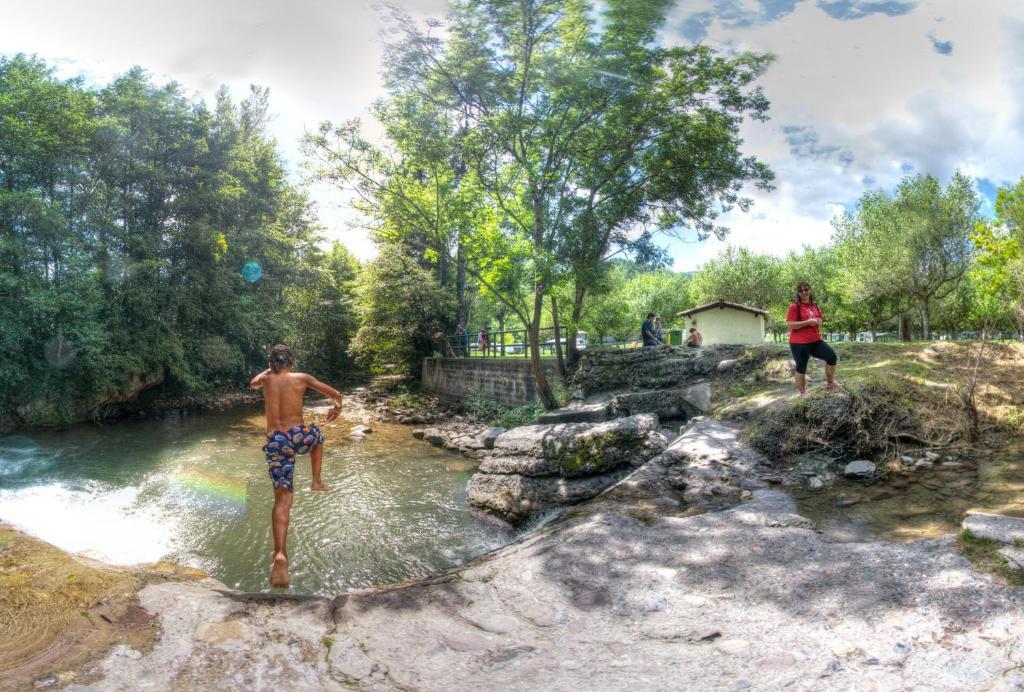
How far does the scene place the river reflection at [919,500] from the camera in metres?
4.22

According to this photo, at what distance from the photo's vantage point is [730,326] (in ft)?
64.4

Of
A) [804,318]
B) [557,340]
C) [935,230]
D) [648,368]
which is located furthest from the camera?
[935,230]

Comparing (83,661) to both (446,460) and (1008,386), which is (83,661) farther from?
(446,460)

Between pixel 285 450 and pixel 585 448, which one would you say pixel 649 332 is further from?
pixel 285 450

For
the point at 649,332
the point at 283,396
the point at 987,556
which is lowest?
the point at 987,556

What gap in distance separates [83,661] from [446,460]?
1119 cm

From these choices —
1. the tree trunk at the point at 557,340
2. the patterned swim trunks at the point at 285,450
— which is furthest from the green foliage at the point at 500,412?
the patterned swim trunks at the point at 285,450

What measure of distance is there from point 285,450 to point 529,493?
4100 mm

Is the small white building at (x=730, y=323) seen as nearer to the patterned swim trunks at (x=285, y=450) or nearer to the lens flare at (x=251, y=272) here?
the patterned swim trunks at (x=285, y=450)

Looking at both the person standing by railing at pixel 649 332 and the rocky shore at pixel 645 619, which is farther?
the person standing by railing at pixel 649 332

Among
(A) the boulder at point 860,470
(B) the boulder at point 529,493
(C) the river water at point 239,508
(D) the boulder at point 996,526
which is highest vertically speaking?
(D) the boulder at point 996,526

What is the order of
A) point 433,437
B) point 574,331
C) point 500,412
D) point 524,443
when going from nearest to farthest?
point 524,443 < point 574,331 < point 433,437 < point 500,412

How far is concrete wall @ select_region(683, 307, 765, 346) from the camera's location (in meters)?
19.5

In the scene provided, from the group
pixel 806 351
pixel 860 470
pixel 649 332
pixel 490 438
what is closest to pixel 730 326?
pixel 649 332
